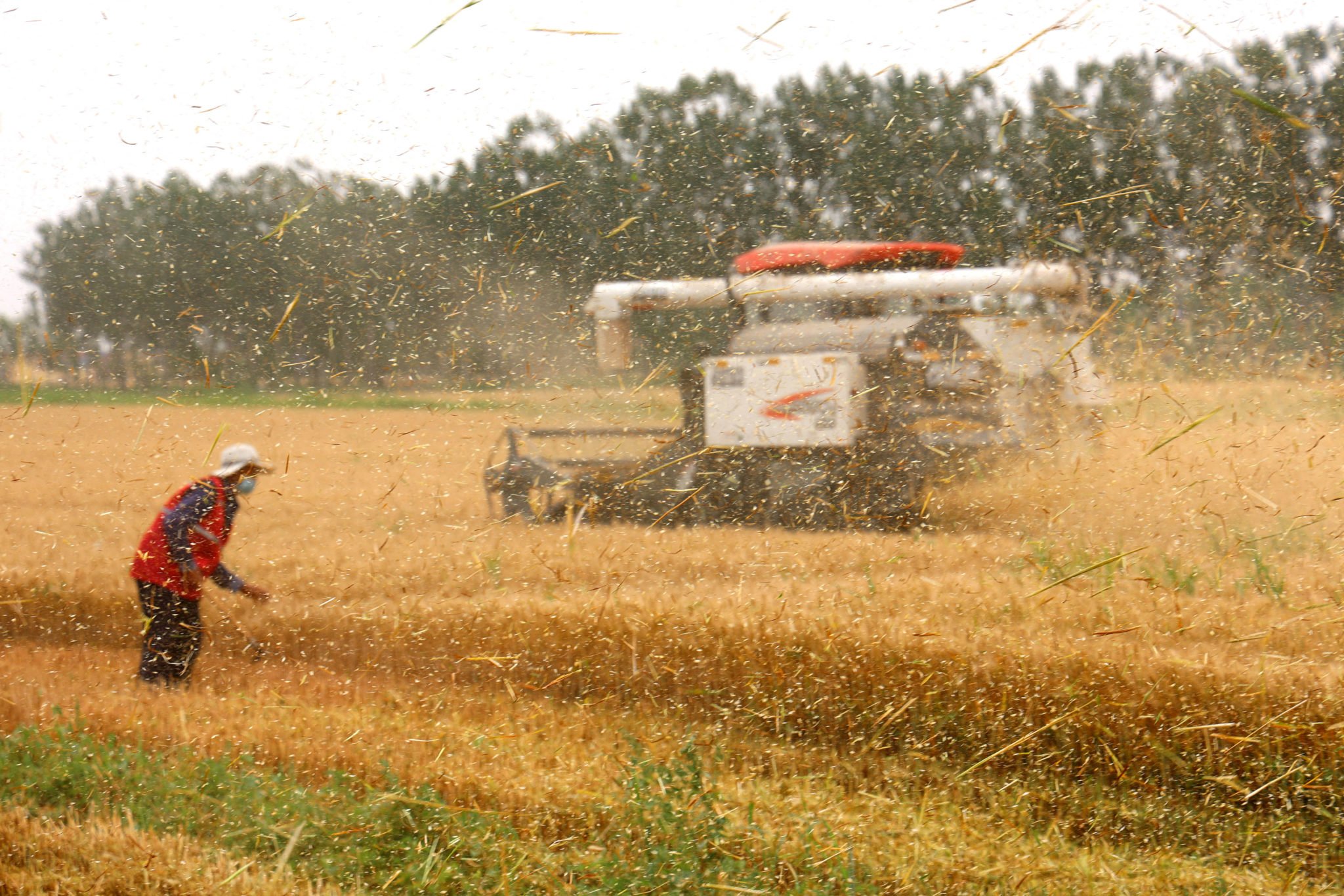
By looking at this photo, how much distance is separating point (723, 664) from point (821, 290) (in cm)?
105

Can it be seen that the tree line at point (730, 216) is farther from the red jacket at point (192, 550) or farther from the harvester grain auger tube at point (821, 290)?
the red jacket at point (192, 550)

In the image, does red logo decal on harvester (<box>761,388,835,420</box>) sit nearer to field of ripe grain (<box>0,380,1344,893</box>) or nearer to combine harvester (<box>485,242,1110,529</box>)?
combine harvester (<box>485,242,1110,529</box>)

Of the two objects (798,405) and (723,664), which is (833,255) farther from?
(723,664)

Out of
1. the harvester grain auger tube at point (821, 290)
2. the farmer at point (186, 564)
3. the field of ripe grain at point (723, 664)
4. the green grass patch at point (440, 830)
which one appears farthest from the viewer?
the farmer at point (186, 564)

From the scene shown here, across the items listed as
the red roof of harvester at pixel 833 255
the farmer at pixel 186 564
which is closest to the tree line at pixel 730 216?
the red roof of harvester at pixel 833 255

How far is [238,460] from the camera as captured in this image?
2.62m

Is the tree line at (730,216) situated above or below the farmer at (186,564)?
above

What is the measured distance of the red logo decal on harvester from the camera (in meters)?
2.43

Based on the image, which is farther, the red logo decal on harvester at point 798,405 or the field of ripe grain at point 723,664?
the red logo decal on harvester at point 798,405

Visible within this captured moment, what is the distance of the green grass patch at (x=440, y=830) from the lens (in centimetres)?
202

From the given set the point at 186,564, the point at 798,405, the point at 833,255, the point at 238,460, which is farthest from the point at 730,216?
the point at 186,564

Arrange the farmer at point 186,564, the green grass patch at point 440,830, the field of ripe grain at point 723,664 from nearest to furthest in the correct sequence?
the green grass patch at point 440,830 < the field of ripe grain at point 723,664 < the farmer at point 186,564

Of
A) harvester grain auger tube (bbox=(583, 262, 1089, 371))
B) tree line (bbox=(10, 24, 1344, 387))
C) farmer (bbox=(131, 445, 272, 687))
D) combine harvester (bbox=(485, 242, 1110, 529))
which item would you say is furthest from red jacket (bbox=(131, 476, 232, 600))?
harvester grain auger tube (bbox=(583, 262, 1089, 371))

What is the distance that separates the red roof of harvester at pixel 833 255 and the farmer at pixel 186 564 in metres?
1.55
